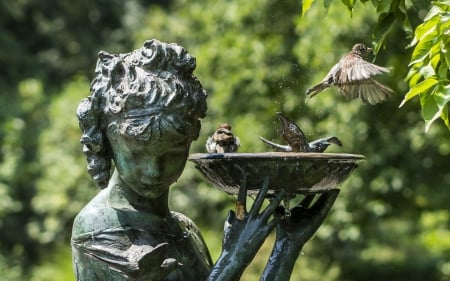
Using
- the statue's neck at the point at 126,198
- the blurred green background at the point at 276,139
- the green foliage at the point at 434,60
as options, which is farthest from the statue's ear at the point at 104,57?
the blurred green background at the point at 276,139

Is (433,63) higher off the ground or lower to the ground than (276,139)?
lower

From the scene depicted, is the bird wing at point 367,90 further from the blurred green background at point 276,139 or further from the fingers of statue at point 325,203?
the blurred green background at point 276,139

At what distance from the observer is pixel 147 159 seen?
4719 millimetres

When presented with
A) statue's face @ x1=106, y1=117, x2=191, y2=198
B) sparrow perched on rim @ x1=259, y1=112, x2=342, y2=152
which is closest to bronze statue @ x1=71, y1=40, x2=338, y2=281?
statue's face @ x1=106, y1=117, x2=191, y2=198

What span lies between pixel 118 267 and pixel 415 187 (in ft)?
34.9

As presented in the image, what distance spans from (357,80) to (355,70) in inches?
2.0

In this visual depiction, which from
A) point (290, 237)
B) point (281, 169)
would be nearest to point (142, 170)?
point (281, 169)

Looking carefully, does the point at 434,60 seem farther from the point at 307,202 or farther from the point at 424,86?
the point at 307,202

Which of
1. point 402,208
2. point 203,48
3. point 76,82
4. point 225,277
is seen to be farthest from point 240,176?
point 76,82

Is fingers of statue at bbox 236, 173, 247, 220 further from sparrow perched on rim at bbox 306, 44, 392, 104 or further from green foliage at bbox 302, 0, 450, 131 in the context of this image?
sparrow perched on rim at bbox 306, 44, 392, 104

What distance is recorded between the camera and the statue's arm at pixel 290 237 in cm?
514

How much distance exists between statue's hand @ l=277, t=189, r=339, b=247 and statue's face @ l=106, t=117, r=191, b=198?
22.7 inches

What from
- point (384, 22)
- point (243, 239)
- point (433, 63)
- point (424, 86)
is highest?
point (384, 22)

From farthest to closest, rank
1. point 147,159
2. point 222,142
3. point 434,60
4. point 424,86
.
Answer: point 222,142, point 434,60, point 424,86, point 147,159
